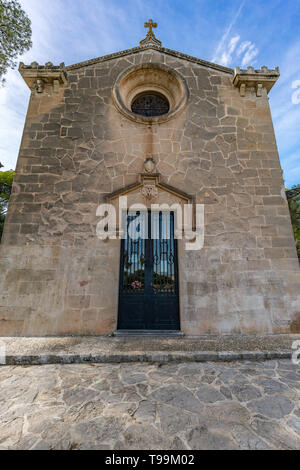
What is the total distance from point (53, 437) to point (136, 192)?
187 inches

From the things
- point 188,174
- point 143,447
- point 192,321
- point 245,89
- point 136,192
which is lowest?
point 143,447

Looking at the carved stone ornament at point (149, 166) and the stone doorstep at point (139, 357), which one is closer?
the stone doorstep at point (139, 357)

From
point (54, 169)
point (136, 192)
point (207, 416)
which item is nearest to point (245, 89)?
point (136, 192)

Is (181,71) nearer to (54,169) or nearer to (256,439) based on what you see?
(54,169)

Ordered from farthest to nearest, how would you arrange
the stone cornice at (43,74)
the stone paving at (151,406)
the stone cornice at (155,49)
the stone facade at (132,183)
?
the stone cornice at (155,49) → the stone cornice at (43,74) → the stone facade at (132,183) → the stone paving at (151,406)

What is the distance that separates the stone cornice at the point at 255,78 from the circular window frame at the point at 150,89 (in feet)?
5.09

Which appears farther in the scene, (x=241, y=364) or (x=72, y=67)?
(x=72, y=67)

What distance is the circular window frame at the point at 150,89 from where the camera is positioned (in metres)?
6.09

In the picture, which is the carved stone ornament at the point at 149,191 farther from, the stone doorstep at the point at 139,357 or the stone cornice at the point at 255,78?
the stone cornice at the point at 255,78

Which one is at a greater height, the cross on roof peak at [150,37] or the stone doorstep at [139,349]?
the cross on roof peak at [150,37]

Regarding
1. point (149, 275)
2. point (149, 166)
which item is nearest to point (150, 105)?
point (149, 166)

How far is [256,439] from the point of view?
1.87 meters

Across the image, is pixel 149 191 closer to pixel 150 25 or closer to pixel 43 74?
pixel 43 74

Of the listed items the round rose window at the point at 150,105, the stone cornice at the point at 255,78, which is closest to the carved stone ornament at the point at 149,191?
the round rose window at the point at 150,105
